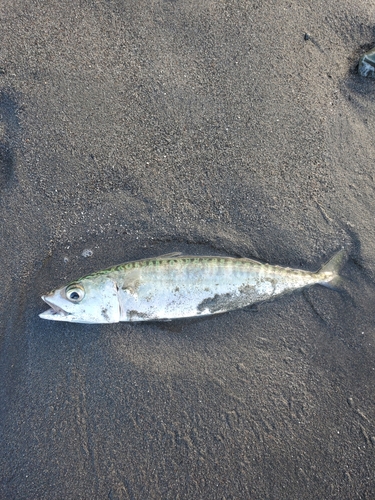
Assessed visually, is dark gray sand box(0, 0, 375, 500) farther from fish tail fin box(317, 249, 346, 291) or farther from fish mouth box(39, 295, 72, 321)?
fish mouth box(39, 295, 72, 321)

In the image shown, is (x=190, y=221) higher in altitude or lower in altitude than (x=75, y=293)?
higher

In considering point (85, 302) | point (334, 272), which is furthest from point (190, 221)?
point (334, 272)

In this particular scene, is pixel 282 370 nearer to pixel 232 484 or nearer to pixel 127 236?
pixel 232 484

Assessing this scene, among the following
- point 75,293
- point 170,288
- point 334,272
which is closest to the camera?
point 75,293

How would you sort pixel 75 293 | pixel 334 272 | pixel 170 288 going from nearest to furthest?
pixel 75 293, pixel 170 288, pixel 334 272

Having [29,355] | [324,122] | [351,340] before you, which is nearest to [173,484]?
[29,355]

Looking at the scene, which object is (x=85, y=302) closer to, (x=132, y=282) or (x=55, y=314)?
(x=55, y=314)
